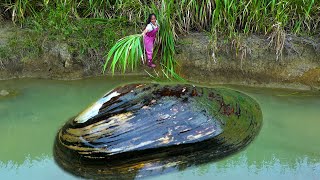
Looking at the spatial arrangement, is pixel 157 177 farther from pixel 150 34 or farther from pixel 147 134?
pixel 150 34

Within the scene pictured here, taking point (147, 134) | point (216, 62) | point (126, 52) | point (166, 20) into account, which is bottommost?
point (147, 134)

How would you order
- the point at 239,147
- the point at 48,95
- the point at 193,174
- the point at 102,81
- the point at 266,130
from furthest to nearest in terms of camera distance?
the point at 102,81 < the point at 48,95 < the point at 266,130 < the point at 239,147 < the point at 193,174

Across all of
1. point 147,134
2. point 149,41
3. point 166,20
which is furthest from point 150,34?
point 147,134

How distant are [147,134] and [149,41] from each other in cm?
170

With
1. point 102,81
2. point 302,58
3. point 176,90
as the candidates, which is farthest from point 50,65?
point 302,58

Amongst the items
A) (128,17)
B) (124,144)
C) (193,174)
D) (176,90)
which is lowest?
(193,174)

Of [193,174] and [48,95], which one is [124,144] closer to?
[193,174]

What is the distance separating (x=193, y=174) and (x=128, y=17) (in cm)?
261

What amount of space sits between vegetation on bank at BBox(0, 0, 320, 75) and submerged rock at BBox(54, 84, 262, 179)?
1.20 metres

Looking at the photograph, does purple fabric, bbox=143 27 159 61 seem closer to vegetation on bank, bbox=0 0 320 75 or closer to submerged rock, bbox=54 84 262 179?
vegetation on bank, bbox=0 0 320 75

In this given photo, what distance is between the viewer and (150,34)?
5.04 m

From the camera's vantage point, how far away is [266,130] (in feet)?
13.9

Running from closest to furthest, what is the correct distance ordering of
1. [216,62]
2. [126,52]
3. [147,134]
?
1. [147,134]
2. [126,52]
3. [216,62]

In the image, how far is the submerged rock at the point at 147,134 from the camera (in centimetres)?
357
